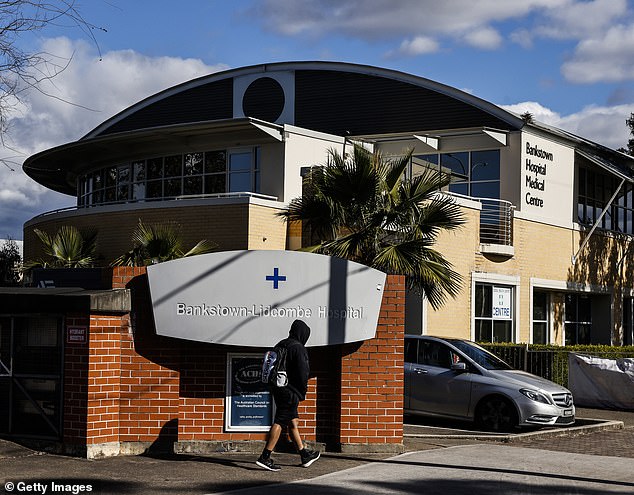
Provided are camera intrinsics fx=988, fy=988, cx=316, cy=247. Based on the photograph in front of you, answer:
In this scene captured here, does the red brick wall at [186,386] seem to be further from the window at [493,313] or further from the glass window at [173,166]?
the glass window at [173,166]

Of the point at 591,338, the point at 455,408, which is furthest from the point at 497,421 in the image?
the point at 591,338

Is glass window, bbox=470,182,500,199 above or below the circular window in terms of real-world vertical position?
below

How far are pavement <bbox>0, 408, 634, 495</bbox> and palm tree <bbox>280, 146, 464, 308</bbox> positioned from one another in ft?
16.7

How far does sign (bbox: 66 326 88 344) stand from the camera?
12211 mm

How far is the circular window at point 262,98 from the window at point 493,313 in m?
11.8

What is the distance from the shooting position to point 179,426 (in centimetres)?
1261

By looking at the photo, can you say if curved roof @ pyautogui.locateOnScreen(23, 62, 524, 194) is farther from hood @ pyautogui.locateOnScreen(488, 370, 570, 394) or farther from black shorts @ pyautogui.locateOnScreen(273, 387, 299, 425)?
black shorts @ pyautogui.locateOnScreen(273, 387, 299, 425)

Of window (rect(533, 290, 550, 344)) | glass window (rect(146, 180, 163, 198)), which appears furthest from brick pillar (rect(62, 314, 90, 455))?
window (rect(533, 290, 550, 344))

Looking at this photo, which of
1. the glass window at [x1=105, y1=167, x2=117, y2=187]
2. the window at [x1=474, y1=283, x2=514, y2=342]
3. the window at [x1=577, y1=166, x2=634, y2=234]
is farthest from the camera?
the window at [x1=577, y1=166, x2=634, y2=234]

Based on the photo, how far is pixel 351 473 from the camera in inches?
448

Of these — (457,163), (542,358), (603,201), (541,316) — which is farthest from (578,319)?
(542,358)

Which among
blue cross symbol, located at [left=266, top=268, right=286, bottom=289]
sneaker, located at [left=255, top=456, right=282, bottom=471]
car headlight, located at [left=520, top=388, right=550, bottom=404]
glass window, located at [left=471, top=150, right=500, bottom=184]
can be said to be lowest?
sneaker, located at [left=255, top=456, right=282, bottom=471]

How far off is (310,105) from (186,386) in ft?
77.0

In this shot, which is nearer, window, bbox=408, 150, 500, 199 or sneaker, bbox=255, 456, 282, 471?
sneaker, bbox=255, 456, 282, 471
